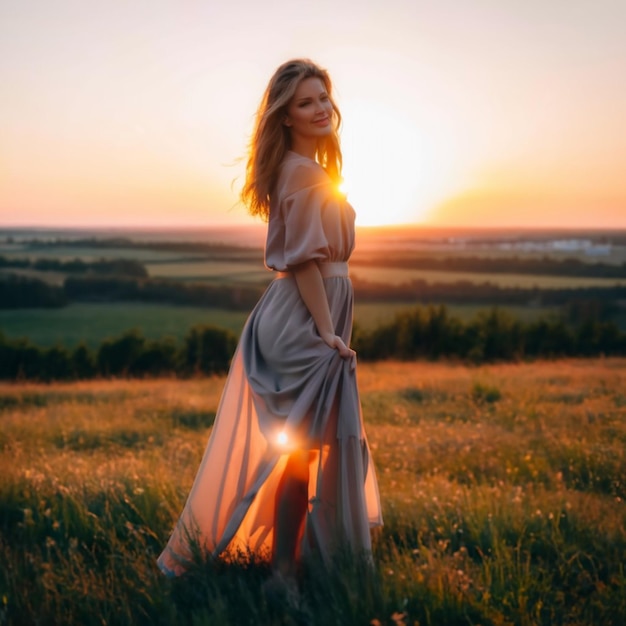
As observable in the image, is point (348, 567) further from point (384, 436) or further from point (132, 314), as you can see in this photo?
point (132, 314)

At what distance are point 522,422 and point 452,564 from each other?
4.60m

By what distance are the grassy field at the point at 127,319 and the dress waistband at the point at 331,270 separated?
37.0 meters

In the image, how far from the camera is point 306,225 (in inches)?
121

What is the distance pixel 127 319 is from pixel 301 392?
44011 millimetres

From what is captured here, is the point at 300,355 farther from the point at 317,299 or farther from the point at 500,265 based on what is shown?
the point at 500,265

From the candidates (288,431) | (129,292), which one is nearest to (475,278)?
(129,292)

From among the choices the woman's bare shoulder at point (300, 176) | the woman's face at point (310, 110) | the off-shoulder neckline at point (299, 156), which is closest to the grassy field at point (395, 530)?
the woman's bare shoulder at point (300, 176)

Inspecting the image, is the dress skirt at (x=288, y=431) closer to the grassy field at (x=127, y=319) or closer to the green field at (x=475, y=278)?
the grassy field at (x=127, y=319)

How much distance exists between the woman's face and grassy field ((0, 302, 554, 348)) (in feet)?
122

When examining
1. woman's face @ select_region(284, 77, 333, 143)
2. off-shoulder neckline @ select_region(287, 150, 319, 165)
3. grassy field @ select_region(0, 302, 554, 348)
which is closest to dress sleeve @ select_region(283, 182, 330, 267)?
off-shoulder neckline @ select_region(287, 150, 319, 165)

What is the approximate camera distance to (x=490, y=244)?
63.3 metres

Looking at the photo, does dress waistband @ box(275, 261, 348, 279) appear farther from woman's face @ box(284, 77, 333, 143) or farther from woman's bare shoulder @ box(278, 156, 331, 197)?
woman's face @ box(284, 77, 333, 143)

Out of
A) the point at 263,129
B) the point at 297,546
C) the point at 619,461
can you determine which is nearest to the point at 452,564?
the point at 297,546

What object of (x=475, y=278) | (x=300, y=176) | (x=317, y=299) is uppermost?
(x=300, y=176)
